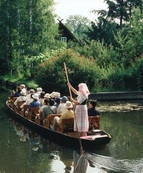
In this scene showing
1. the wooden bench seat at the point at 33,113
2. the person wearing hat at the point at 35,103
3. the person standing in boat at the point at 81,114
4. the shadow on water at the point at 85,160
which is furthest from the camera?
the wooden bench seat at the point at 33,113

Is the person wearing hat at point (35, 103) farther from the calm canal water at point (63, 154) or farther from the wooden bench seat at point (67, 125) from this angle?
the wooden bench seat at point (67, 125)

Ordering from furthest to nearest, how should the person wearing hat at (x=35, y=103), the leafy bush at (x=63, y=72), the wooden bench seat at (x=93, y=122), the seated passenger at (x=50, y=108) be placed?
the leafy bush at (x=63, y=72) < the person wearing hat at (x=35, y=103) < the seated passenger at (x=50, y=108) < the wooden bench seat at (x=93, y=122)

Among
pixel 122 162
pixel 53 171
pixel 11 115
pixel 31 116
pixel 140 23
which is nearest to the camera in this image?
pixel 53 171

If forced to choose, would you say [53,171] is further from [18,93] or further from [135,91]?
[135,91]

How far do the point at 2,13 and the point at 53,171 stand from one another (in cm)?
2871

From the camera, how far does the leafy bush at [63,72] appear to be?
24125mm

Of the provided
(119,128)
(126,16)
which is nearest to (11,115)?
(119,128)

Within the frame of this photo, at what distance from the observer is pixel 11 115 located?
18.1m

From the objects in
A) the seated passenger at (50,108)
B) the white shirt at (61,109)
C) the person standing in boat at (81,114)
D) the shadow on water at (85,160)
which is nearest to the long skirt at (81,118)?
the person standing in boat at (81,114)

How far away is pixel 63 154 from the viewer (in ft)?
38.3

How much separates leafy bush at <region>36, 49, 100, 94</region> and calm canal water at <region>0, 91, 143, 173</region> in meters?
8.37

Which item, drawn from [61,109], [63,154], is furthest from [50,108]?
[63,154]

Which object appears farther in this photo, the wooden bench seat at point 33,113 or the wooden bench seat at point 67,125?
the wooden bench seat at point 33,113

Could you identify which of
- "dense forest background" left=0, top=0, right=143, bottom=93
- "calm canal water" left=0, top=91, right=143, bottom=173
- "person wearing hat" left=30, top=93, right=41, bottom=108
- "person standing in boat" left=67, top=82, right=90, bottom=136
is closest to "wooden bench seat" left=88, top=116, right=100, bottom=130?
"person standing in boat" left=67, top=82, right=90, bottom=136
